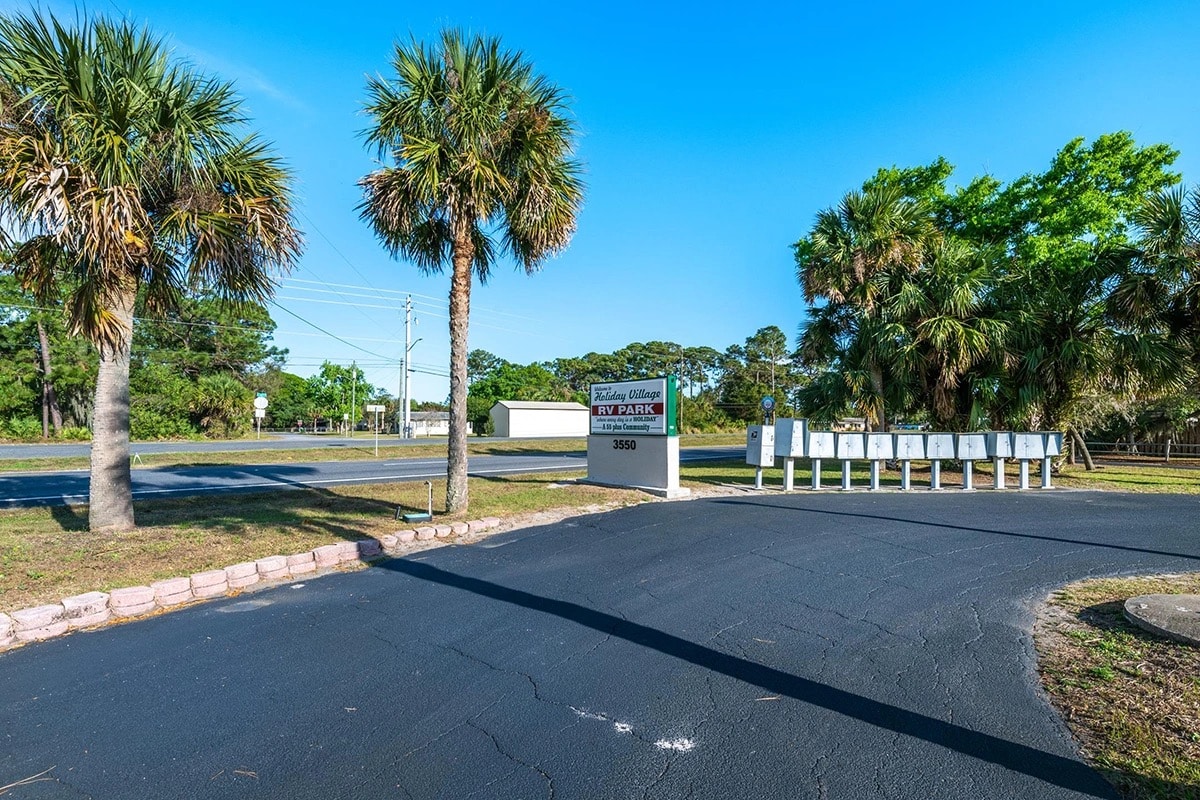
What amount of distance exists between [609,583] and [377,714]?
307 cm

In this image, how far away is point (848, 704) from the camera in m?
3.77

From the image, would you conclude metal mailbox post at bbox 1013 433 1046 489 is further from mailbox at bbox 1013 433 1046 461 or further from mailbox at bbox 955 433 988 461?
mailbox at bbox 955 433 988 461

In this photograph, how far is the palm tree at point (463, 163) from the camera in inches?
391

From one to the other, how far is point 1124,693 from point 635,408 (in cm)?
1138

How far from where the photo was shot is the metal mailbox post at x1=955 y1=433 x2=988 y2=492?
1522 centimetres

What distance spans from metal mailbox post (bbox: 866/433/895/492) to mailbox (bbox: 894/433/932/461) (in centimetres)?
13

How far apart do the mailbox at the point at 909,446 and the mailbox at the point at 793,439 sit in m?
2.13

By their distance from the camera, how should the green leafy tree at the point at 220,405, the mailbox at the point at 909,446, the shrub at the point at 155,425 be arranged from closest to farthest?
the mailbox at the point at 909,446 → the shrub at the point at 155,425 → the green leafy tree at the point at 220,405

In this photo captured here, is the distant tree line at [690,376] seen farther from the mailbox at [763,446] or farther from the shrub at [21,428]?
the mailbox at [763,446]

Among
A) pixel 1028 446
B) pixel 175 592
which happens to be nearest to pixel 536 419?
pixel 1028 446

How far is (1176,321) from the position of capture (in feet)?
48.3

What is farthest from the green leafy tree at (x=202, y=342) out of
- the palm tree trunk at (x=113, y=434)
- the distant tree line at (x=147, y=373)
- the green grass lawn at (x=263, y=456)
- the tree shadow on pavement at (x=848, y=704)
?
the tree shadow on pavement at (x=848, y=704)

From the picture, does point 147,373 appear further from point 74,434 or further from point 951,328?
point 951,328

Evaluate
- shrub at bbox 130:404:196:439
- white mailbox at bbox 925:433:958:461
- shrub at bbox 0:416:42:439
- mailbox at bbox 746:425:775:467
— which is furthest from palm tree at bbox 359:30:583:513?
shrub at bbox 0:416:42:439
